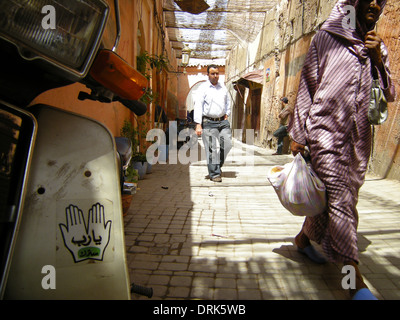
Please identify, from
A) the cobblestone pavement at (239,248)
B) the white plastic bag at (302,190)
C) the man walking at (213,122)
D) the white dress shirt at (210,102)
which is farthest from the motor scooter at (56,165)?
the white dress shirt at (210,102)

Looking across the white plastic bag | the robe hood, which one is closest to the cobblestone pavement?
the white plastic bag

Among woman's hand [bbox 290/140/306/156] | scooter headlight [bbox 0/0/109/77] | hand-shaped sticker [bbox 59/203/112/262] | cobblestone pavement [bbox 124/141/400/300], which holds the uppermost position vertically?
scooter headlight [bbox 0/0/109/77]

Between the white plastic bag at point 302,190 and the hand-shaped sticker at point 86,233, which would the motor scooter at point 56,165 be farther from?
the white plastic bag at point 302,190

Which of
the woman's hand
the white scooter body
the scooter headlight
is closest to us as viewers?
the scooter headlight

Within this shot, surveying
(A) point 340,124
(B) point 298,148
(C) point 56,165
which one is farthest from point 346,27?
(C) point 56,165

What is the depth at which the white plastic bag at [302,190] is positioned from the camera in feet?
6.31

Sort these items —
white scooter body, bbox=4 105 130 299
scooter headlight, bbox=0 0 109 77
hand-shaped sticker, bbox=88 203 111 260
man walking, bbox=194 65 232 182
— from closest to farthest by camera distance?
scooter headlight, bbox=0 0 109 77 < white scooter body, bbox=4 105 130 299 < hand-shaped sticker, bbox=88 203 111 260 < man walking, bbox=194 65 232 182

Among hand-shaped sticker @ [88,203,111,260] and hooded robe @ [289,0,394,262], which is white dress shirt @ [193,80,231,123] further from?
hand-shaped sticker @ [88,203,111,260]

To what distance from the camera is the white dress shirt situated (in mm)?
5336

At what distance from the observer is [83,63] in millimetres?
1093

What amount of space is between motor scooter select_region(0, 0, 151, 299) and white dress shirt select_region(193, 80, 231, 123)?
4.11 metres

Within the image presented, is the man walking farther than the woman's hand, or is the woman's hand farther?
the man walking

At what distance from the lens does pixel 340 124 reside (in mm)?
1957

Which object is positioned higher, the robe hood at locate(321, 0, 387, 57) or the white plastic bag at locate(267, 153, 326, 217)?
the robe hood at locate(321, 0, 387, 57)
